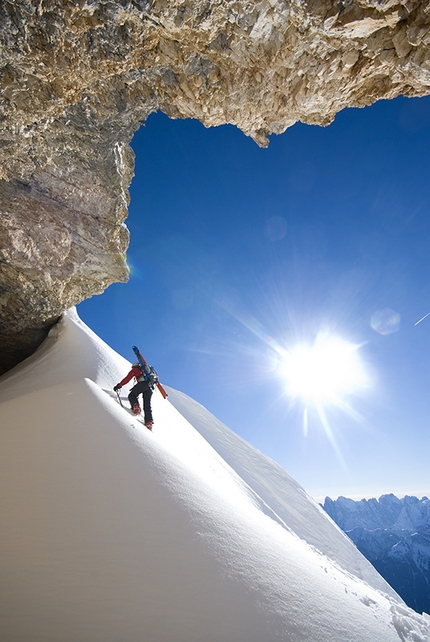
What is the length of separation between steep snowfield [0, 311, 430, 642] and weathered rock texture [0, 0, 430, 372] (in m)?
6.35

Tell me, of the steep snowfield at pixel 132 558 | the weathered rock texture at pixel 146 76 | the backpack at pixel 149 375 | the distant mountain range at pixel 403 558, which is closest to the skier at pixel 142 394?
the backpack at pixel 149 375

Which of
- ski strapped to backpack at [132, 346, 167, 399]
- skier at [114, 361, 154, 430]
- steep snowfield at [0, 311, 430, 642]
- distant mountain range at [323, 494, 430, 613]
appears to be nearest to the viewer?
steep snowfield at [0, 311, 430, 642]

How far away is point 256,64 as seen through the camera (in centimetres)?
548

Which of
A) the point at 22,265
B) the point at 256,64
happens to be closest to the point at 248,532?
the point at 256,64

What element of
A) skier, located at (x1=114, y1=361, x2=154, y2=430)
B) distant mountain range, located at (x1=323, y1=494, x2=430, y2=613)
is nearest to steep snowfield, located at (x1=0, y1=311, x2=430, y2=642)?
skier, located at (x1=114, y1=361, x2=154, y2=430)

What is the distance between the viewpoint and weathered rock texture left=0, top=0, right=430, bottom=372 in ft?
14.7

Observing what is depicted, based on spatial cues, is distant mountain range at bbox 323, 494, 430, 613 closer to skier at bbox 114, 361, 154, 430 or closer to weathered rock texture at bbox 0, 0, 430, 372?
skier at bbox 114, 361, 154, 430

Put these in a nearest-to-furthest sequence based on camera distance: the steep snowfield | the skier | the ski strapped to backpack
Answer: the steep snowfield, the skier, the ski strapped to backpack

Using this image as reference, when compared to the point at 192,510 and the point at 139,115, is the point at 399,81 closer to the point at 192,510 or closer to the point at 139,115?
the point at 139,115

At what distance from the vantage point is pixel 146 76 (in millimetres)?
6535

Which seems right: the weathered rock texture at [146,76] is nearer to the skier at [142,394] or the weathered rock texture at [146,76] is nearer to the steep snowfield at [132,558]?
the skier at [142,394]

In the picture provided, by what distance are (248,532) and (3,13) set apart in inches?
343

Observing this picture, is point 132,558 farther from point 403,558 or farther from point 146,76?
point 403,558

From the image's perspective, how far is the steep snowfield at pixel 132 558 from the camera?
2.48 metres
